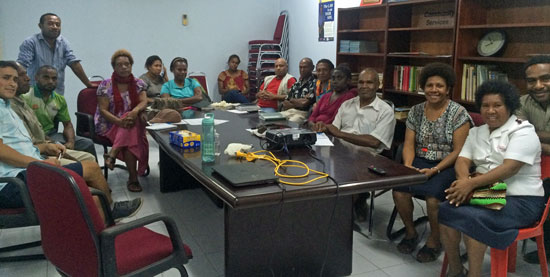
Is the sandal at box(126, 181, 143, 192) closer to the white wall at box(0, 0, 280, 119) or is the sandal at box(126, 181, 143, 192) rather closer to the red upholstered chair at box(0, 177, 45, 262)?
the red upholstered chair at box(0, 177, 45, 262)

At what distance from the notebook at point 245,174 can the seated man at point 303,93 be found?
2399 mm

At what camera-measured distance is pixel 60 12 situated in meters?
5.95

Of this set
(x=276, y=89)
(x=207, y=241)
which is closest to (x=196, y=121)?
(x=207, y=241)

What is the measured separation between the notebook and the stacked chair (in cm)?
479

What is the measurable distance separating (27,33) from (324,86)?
418 centimetres

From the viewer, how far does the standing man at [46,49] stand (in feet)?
13.6

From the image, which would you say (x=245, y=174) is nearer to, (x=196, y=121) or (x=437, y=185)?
(x=437, y=185)

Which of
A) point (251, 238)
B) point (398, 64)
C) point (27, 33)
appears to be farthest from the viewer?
point (27, 33)

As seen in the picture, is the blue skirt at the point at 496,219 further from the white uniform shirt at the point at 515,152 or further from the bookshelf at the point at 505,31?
the bookshelf at the point at 505,31

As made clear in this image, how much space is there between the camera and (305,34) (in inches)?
255

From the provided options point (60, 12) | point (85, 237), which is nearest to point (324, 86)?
point (85, 237)

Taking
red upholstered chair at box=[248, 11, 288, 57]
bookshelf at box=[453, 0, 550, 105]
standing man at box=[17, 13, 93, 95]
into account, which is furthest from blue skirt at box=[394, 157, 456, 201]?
red upholstered chair at box=[248, 11, 288, 57]

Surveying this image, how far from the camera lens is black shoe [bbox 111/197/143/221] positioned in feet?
9.96

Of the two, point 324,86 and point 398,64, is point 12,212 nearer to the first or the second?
point 324,86
